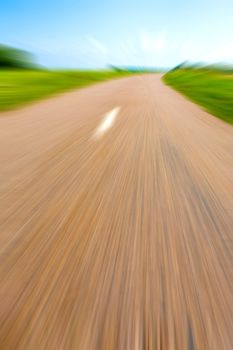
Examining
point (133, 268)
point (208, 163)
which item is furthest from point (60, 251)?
point (208, 163)

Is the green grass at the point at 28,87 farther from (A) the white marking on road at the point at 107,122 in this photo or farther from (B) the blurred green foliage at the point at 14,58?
(B) the blurred green foliage at the point at 14,58

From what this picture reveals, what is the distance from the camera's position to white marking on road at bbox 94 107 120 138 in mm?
5429

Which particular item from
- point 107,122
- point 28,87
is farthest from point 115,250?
point 28,87

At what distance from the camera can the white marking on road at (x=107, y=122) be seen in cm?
543

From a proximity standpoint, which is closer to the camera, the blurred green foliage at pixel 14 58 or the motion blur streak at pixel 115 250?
the motion blur streak at pixel 115 250

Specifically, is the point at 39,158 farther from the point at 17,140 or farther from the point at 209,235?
the point at 209,235

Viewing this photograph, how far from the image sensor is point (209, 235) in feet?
7.09

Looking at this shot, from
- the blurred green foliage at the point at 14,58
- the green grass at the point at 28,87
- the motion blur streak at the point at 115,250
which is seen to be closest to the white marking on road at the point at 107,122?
the motion blur streak at the point at 115,250

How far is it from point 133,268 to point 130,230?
44cm

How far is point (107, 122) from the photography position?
21.0 ft

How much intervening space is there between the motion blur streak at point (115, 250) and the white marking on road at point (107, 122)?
1.33 metres

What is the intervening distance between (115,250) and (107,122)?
4839 mm

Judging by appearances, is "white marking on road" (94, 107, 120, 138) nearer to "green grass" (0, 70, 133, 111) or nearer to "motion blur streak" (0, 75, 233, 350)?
"motion blur streak" (0, 75, 233, 350)

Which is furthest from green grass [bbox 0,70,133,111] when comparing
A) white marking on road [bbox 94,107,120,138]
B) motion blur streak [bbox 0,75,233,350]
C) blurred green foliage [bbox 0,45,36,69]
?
blurred green foliage [bbox 0,45,36,69]
